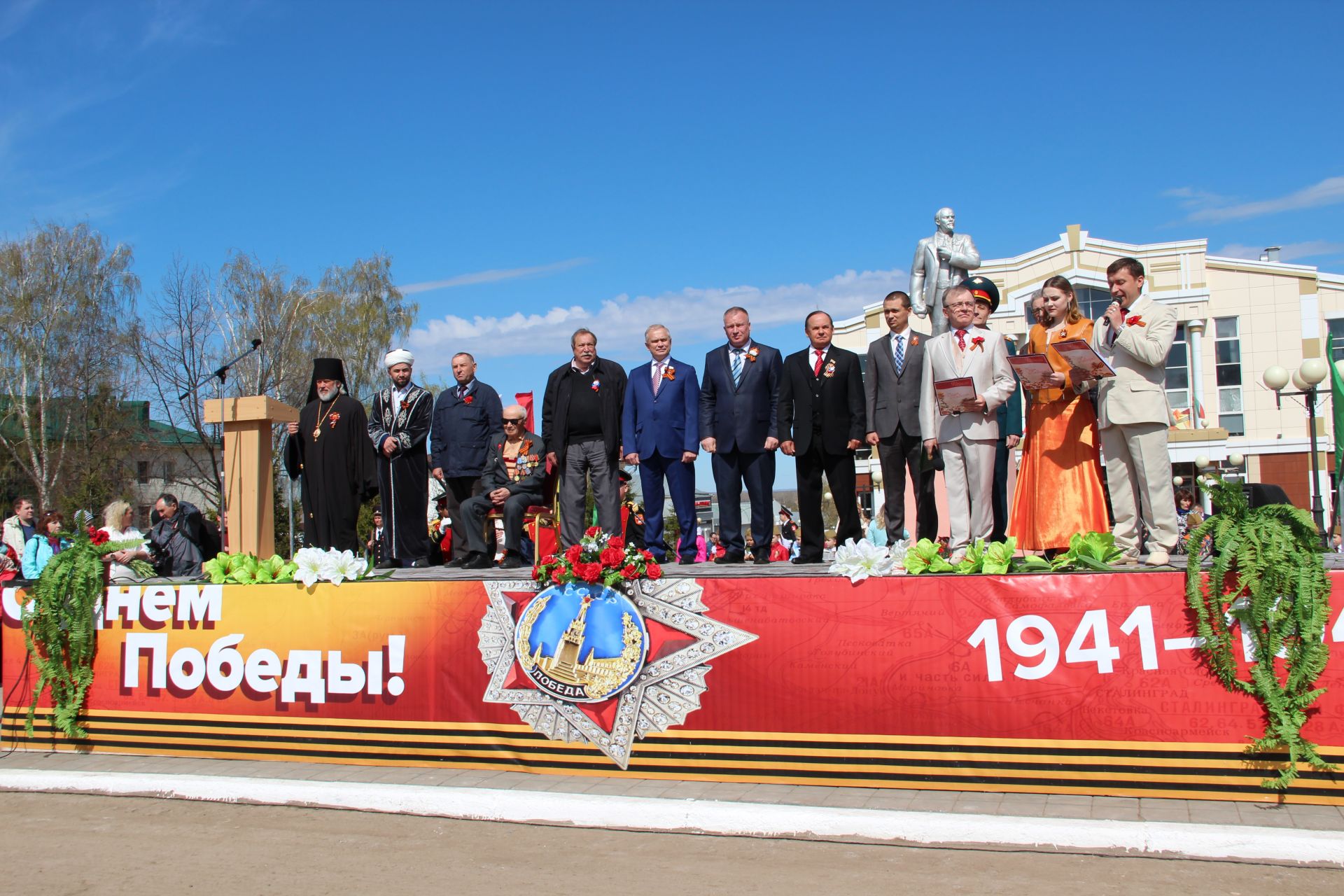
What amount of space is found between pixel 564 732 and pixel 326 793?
1.38m

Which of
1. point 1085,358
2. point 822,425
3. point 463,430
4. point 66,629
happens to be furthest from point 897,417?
point 66,629

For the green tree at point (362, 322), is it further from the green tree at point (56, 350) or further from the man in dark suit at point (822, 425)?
the man in dark suit at point (822, 425)

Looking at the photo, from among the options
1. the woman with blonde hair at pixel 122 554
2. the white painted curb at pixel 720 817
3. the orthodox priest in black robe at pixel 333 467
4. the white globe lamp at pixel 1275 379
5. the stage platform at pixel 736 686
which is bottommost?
the white painted curb at pixel 720 817

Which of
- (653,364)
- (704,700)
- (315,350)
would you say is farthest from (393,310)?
(704,700)

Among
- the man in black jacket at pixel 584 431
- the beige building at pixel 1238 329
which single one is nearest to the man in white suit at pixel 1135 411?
the man in black jacket at pixel 584 431

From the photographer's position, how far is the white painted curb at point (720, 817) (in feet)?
14.6

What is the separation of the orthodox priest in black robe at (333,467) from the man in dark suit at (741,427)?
9.87 feet

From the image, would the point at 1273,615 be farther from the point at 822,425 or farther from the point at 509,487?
the point at 509,487

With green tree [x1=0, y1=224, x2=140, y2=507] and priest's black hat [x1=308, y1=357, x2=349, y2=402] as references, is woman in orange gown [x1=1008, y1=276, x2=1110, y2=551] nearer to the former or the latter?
priest's black hat [x1=308, y1=357, x2=349, y2=402]

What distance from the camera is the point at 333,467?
352 inches

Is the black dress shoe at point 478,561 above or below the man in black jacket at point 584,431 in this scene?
below

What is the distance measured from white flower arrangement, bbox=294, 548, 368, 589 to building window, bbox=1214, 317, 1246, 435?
30770 mm

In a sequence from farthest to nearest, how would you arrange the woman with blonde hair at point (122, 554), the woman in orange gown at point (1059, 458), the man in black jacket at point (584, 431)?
1. the man in black jacket at point (584, 431)
2. the woman with blonde hair at point (122, 554)
3. the woman in orange gown at point (1059, 458)

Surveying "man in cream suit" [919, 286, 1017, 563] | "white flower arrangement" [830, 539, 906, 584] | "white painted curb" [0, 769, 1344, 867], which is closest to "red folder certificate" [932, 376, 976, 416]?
"man in cream suit" [919, 286, 1017, 563]
